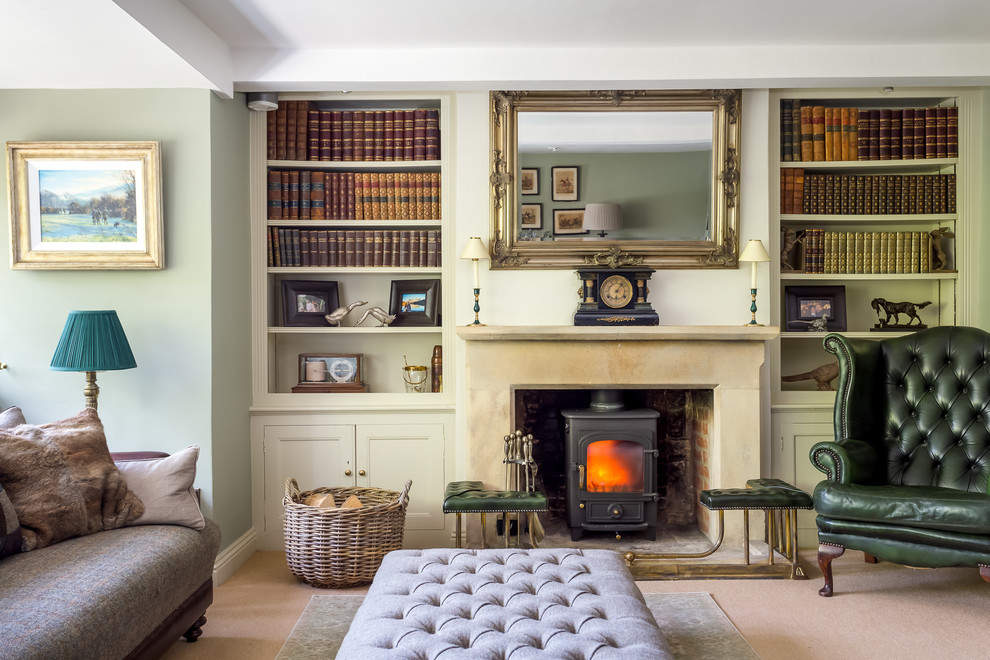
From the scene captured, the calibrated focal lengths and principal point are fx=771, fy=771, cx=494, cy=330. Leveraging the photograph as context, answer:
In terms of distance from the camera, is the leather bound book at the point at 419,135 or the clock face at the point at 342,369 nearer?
the leather bound book at the point at 419,135

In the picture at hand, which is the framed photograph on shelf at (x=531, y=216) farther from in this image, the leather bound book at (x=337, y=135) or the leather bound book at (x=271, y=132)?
the leather bound book at (x=271, y=132)

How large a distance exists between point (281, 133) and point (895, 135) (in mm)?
3387

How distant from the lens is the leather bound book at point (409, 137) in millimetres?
4273

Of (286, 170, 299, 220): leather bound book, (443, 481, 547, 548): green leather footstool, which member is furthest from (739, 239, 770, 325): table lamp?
(286, 170, 299, 220): leather bound book

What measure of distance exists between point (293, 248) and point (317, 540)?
5.29 ft

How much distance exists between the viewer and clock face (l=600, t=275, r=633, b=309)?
13.4 ft

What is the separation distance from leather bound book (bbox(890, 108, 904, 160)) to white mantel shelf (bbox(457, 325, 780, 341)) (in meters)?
1.26

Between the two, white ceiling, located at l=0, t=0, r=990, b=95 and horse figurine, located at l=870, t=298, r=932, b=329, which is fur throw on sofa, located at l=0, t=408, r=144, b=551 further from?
horse figurine, located at l=870, t=298, r=932, b=329

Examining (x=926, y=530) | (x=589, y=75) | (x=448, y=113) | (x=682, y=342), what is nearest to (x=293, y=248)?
(x=448, y=113)

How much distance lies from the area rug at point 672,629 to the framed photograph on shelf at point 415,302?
1561mm

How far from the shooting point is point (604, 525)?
4.04 metres

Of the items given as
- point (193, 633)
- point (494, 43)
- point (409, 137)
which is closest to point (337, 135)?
point (409, 137)

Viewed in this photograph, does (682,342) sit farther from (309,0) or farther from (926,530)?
(309,0)

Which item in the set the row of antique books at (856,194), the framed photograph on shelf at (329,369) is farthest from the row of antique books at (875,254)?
the framed photograph on shelf at (329,369)
